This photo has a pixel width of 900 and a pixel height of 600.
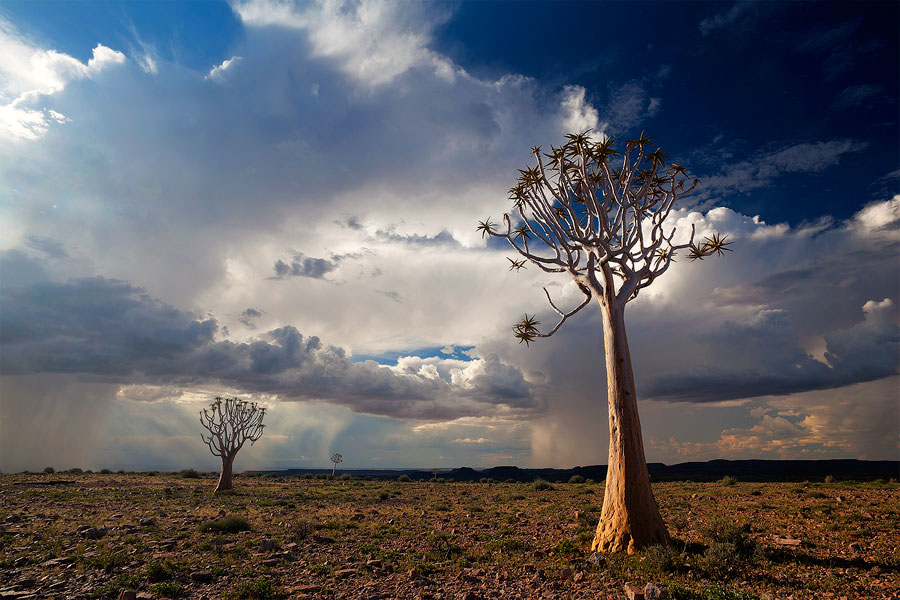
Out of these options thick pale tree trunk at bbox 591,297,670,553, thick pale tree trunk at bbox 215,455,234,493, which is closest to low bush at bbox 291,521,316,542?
thick pale tree trunk at bbox 591,297,670,553

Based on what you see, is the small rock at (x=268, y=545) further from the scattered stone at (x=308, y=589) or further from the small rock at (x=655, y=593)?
the small rock at (x=655, y=593)

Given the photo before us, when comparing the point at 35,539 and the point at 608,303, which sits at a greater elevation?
the point at 608,303

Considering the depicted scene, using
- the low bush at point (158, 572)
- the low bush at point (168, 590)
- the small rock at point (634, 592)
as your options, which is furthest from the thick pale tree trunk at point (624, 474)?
the low bush at point (158, 572)

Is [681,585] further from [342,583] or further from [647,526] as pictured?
[342,583]

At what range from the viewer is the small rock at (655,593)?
8.41 metres

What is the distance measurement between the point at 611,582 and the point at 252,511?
18786 mm

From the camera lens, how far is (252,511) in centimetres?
2262

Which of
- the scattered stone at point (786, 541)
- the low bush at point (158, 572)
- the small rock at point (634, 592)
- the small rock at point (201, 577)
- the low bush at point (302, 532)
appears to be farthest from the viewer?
the low bush at point (302, 532)

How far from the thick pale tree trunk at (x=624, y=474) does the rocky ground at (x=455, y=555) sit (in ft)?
1.99

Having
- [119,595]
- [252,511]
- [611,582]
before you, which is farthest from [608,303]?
[252,511]

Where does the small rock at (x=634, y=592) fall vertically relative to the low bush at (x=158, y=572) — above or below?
above

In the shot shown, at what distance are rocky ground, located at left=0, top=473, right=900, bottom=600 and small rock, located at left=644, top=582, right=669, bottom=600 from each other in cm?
28

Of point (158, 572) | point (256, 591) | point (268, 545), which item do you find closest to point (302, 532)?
point (268, 545)

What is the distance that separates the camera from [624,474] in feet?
40.5
